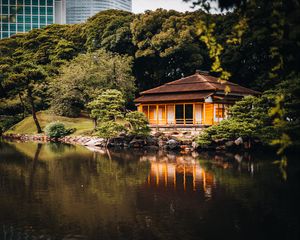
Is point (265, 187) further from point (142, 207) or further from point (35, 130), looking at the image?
point (35, 130)

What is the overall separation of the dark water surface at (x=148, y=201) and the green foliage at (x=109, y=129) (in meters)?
9.40

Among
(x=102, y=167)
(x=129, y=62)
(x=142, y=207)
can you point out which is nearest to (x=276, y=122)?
(x=142, y=207)

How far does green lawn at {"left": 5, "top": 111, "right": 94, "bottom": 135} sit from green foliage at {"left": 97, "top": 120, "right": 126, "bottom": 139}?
8.63 metres

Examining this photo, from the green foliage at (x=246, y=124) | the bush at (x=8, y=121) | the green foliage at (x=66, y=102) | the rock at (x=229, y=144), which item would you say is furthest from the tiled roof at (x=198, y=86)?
the bush at (x=8, y=121)

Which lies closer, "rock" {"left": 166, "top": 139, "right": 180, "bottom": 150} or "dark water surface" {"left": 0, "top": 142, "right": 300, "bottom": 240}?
"dark water surface" {"left": 0, "top": 142, "right": 300, "bottom": 240}

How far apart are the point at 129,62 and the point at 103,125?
1460cm

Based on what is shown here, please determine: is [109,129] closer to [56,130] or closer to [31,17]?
[56,130]

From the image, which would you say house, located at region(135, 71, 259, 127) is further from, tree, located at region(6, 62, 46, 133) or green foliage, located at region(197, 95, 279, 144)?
tree, located at region(6, 62, 46, 133)

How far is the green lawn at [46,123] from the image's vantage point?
136ft

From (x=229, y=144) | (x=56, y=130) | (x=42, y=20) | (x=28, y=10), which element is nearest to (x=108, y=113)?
(x=56, y=130)

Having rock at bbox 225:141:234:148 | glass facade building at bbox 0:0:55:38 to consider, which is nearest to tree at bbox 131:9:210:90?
rock at bbox 225:141:234:148

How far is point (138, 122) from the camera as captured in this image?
101ft

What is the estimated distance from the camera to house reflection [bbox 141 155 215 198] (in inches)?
594

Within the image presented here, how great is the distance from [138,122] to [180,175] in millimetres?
13504
